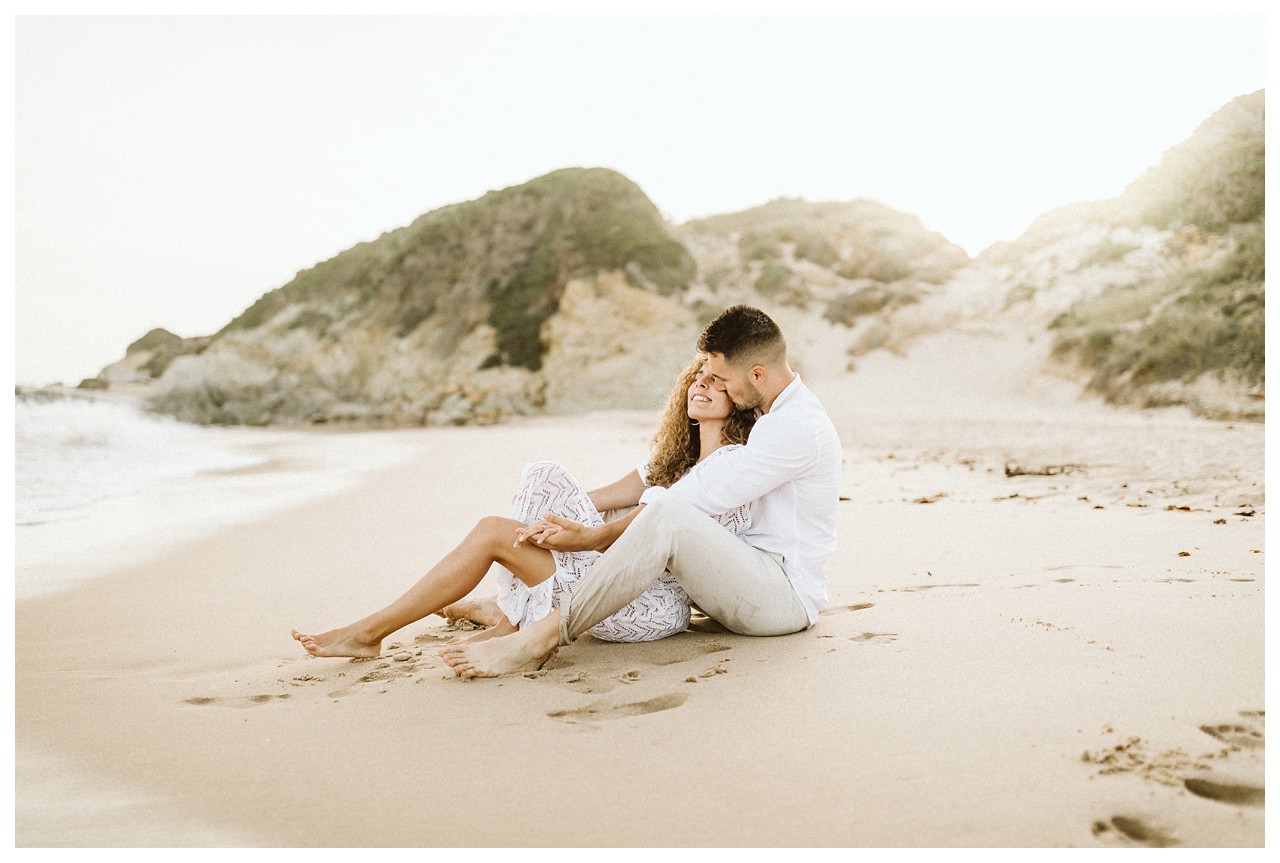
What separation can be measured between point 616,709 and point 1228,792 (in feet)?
4.86

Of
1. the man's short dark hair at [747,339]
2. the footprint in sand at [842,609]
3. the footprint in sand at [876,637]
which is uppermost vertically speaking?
the man's short dark hair at [747,339]

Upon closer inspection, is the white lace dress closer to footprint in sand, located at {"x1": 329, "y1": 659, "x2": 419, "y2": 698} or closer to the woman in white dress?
the woman in white dress

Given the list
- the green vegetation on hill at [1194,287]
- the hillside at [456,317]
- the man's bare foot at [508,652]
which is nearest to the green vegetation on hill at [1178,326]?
the green vegetation on hill at [1194,287]

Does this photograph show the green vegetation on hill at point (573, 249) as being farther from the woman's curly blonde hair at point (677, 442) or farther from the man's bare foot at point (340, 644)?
the man's bare foot at point (340, 644)

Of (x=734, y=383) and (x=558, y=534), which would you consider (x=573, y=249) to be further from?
(x=558, y=534)

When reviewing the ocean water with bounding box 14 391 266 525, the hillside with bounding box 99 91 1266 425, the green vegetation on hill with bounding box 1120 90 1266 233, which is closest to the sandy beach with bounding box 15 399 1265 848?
the ocean water with bounding box 14 391 266 525

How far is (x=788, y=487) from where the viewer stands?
3.44m

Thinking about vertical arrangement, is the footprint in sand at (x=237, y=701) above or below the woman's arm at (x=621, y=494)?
below

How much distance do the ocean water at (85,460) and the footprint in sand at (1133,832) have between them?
23.5ft

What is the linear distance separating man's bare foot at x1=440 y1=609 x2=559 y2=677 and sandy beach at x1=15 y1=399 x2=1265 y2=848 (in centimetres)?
6

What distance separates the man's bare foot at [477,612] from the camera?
393 cm

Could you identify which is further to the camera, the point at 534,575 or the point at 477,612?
the point at 477,612

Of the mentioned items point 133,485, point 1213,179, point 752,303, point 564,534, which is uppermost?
point 1213,179

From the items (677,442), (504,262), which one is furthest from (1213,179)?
(677,442)
